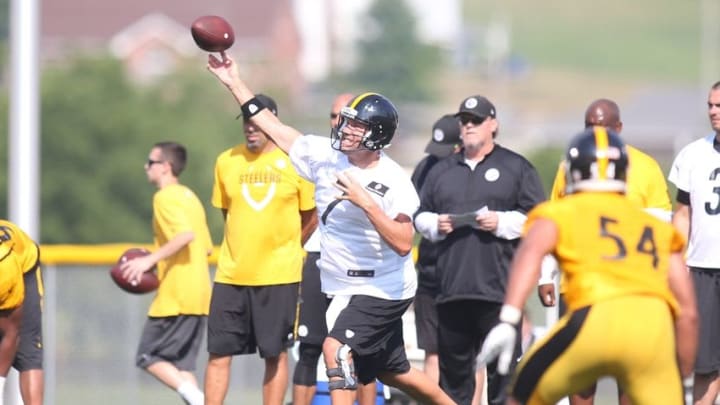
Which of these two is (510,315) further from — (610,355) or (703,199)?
(703,199)

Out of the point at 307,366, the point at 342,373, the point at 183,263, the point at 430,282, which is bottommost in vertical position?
the point at 307,366

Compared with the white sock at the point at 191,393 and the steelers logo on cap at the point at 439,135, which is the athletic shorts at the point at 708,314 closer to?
the steelers logo on cap at the point at 439,135

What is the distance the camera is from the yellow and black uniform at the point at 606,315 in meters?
7.07

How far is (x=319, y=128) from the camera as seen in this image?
80.6 meters

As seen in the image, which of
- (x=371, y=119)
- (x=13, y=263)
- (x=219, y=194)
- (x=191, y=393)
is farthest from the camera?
(x=191, y=393)

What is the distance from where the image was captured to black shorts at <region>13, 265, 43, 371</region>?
9.96 meters

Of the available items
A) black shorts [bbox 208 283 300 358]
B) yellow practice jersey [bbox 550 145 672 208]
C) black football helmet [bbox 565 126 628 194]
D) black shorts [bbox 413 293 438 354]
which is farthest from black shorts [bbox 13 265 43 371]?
black football helmet [bbox 565 126 628 194]

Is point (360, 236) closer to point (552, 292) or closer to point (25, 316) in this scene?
point (552, 292)

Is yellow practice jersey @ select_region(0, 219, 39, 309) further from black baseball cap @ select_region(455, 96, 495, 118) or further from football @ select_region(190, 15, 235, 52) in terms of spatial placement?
black baseball cap @ select_region(455, 96, 495, 118)

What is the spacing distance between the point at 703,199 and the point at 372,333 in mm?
2481

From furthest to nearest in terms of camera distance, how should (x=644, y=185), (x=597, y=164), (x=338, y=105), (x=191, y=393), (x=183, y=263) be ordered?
1. (x=183, y=263)
2. (x=191, y=393)
3. (x=338, y=105)
4. (x=644, y=185)
5. (x=597, y=164)

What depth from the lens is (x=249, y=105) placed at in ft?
29.7

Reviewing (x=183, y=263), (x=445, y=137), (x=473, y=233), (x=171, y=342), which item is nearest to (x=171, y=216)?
(x=183, y=263)

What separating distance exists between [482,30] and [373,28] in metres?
18.6
